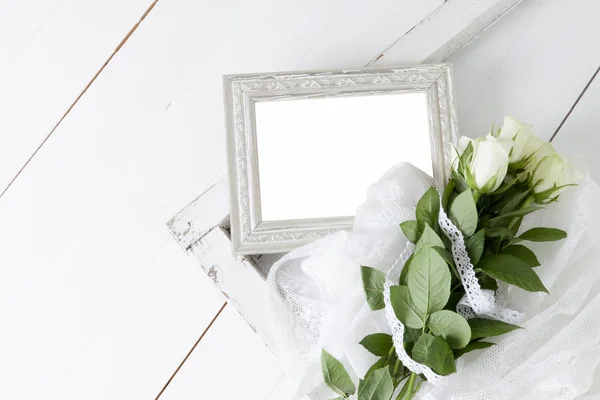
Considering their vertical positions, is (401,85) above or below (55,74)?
above

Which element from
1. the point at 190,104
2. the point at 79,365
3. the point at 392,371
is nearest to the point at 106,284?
the point at 79,365

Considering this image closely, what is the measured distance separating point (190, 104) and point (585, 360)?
44 cm

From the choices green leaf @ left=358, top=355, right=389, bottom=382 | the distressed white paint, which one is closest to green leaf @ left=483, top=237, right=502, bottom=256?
green leaf @ left=358, top=355, right=389, bottom=382

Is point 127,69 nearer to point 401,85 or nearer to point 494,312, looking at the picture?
point 401,85

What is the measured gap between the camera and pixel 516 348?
0.41m

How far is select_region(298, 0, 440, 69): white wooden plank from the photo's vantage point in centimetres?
58

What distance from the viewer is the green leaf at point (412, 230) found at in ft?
1.36

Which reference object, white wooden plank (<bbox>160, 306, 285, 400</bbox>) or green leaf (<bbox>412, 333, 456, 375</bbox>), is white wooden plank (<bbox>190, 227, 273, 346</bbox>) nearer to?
white wooden plank (<bbox>160, 306, 285, 400</bbox>)

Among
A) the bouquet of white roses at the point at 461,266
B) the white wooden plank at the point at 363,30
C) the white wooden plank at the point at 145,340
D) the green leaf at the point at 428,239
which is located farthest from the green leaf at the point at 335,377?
the white wooden plank at the point at 363,30

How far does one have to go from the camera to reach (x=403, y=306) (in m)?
0.38

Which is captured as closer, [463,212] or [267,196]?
[463,212]

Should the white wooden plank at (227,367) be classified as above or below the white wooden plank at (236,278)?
below

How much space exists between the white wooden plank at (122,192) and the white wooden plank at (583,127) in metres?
0.25

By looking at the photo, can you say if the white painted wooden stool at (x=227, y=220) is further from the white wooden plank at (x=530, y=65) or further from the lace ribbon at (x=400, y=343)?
the lace ribbon at (x=400, y=343)
